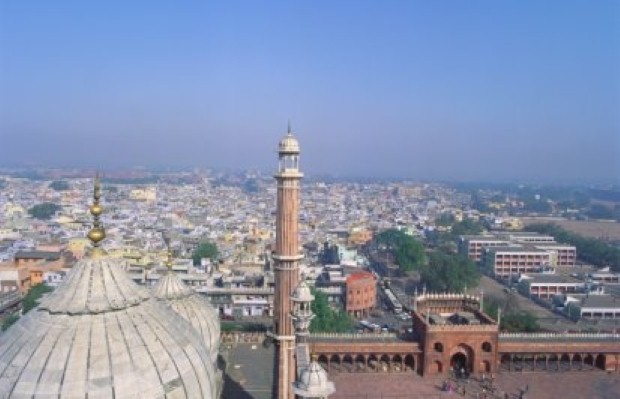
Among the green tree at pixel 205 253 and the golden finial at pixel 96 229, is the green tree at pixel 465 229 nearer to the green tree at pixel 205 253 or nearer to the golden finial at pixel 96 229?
the green tree at pixel 205 253

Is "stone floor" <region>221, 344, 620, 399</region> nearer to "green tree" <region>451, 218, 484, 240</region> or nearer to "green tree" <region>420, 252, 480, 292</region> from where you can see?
"green tree" <region>420, 252, 480, 292</region>

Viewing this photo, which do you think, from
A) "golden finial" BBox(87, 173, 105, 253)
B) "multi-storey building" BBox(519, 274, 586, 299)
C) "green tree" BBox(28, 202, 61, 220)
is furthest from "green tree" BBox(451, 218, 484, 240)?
"golden finial" BBox(87, 173, 105, 253)

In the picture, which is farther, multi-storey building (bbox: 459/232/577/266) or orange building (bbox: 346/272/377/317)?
multi-storey building (bbox: 459/232/577/266)

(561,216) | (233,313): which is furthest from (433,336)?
(561,216)

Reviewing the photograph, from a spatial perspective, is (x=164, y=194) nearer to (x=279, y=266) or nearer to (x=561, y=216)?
(x=561, y=216)

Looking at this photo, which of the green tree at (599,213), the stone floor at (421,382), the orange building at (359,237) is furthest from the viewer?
the green tree at (599,213)

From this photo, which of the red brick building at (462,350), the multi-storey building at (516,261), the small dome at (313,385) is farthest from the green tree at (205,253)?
the small dome at (313,385)
